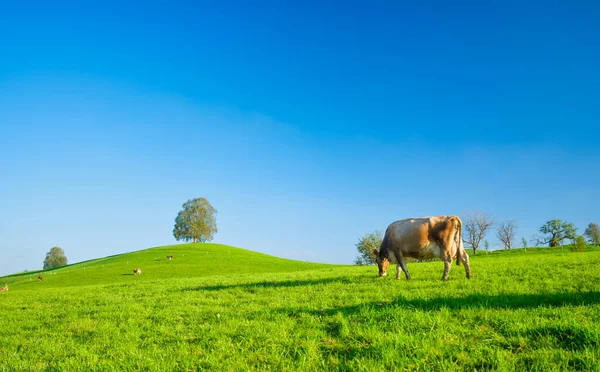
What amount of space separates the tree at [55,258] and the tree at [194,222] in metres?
64.6

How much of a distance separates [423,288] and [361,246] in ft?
234

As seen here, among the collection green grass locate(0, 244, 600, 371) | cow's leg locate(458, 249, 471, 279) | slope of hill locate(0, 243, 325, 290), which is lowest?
slope of hill locate(0, 243, 325, 290)

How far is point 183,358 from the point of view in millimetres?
7578

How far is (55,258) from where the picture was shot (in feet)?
482

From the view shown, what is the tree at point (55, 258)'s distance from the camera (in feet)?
481

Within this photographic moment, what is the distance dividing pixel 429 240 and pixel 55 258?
170 meters

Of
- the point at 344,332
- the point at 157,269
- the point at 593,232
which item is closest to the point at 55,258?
the point at 157,269

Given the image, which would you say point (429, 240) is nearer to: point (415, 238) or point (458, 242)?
point (415, 238)

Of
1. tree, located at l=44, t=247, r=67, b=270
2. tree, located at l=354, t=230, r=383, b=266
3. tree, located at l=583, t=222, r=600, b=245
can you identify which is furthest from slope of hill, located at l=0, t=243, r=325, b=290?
tree, located at l=583, t=222, r=600, b=245

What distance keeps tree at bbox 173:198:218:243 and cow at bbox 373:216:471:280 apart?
108501 millimetres

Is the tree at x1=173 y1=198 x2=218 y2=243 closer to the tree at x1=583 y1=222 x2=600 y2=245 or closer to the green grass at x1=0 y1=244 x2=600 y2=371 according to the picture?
the green grass at x1=0 y1=244 x2=600 y2=371

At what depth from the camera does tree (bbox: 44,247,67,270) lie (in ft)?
481

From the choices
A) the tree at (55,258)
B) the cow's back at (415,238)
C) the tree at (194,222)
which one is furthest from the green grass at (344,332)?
the tree at (55,258)

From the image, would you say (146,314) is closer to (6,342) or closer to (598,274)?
(6,342)
